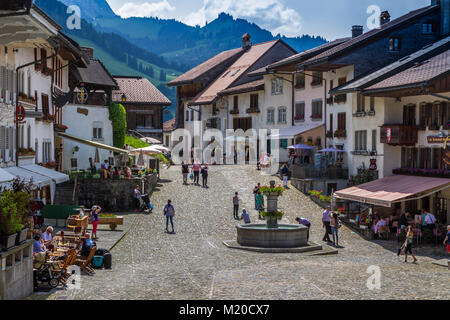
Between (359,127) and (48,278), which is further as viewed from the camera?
(359,127)

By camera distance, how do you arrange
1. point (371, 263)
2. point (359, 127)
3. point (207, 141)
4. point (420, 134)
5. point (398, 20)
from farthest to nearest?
point (207, 141) → point (398, 20) → point (359, 127) → point (420, 134) → point (371, 263)

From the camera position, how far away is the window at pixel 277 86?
59.3 m

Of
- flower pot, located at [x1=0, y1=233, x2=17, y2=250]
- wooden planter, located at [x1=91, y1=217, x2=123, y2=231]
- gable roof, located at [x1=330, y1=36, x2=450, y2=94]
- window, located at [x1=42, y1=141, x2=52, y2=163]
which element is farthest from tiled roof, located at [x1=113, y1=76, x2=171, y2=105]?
flower pot, located at [x1=0, y1=233, x2=17, y2=250]

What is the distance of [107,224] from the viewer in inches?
1400

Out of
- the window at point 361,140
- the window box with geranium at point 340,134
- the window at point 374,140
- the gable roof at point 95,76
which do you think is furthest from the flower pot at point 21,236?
the gable roof at point 95,76

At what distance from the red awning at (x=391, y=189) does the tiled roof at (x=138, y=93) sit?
41883 mm

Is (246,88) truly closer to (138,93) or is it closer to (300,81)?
(300,81)

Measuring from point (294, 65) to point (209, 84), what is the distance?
2526cm

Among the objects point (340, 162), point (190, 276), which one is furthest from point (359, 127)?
point (190, 276)

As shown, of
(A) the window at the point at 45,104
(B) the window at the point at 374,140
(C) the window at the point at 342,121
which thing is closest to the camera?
(A) the window at the point at 45,104

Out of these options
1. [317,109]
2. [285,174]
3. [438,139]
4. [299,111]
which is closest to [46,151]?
[285,174]

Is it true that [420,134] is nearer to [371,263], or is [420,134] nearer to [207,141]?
[371,263]

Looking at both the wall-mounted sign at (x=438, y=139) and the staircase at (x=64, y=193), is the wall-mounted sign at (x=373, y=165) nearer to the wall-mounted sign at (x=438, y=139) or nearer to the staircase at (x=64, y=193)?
the wall-mounted sign at (x=438, y=139)

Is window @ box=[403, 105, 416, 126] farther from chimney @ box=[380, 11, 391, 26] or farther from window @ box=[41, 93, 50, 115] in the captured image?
window @ box=[41, 93, 50, 115]
